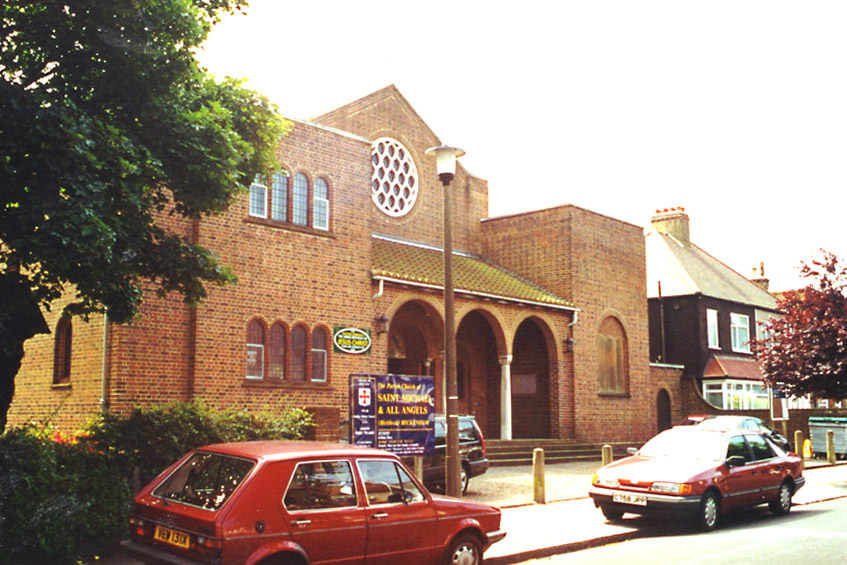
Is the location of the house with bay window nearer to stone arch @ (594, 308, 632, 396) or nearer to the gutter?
stone arch @ (594, 308, 632, 396)

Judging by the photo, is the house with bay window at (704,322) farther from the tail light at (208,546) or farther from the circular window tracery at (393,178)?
the tail light at (208,546)

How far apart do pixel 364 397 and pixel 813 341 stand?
50.0 ft

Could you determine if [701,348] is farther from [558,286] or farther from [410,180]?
[410,180]

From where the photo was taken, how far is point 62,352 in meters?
18.2

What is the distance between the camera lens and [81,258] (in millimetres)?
8766

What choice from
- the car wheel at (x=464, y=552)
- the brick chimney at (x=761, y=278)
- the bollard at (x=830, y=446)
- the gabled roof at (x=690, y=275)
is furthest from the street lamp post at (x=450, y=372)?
the brick chimney at (x=761, y=278)

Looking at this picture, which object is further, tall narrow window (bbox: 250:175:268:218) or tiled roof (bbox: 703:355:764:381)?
tiled roof (bbox: 703:355:764:381)

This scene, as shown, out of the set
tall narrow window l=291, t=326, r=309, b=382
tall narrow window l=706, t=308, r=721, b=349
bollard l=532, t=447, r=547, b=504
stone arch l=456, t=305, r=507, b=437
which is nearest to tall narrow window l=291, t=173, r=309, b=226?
tall narrow window l=291, t=326, r=309, b=382

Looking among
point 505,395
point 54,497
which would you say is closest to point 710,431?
point 54,497

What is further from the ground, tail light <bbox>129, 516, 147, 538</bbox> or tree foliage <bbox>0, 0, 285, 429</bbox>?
tree foliage <bbox>0, 0, 285, 429</bbox>

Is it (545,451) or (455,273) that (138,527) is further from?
(545,451)

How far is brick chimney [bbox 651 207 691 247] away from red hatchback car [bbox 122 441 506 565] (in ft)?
120

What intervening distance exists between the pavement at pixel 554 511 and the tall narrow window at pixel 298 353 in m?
4.85

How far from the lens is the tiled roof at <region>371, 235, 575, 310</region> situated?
74.3ft
